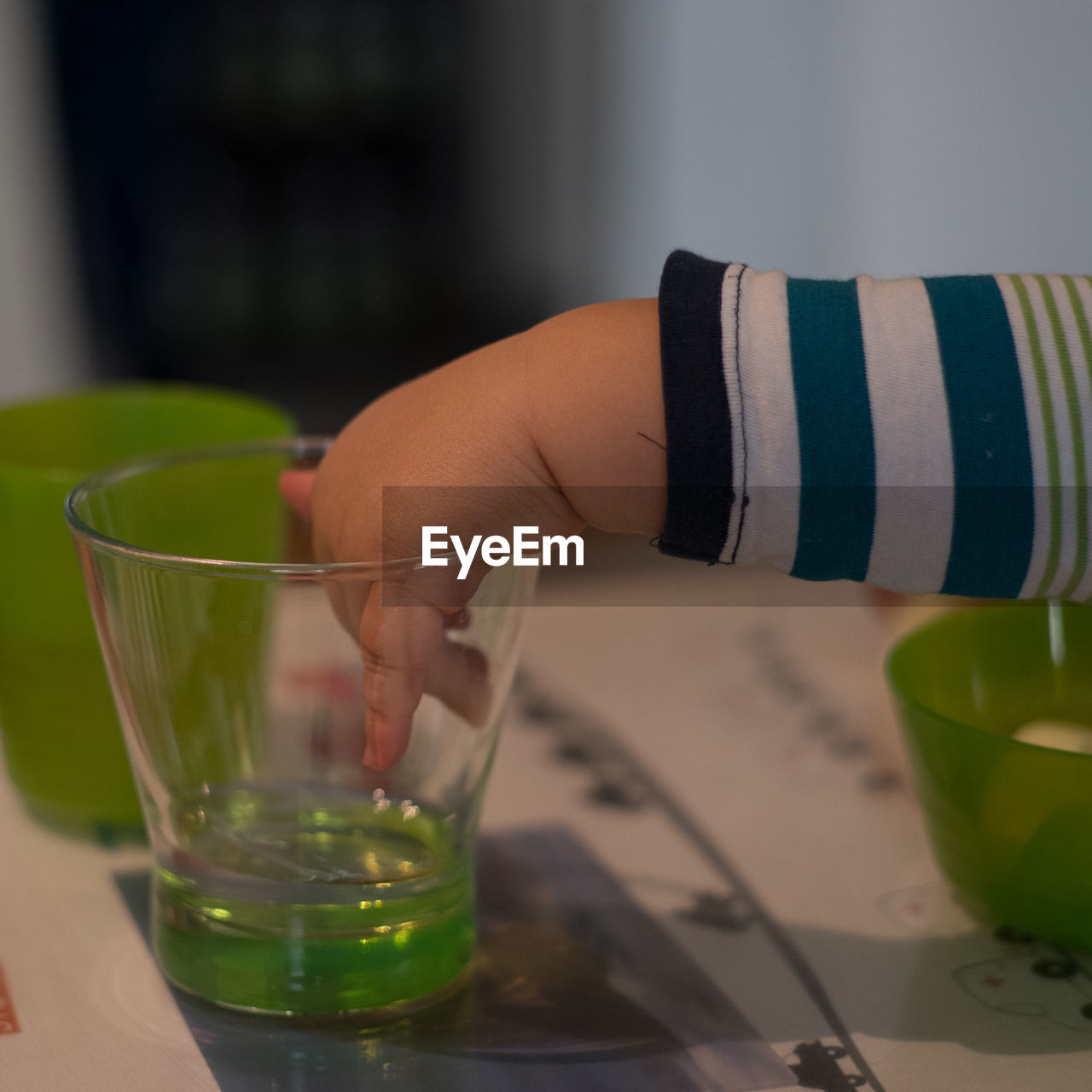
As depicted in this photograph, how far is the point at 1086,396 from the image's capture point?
0.29 metres

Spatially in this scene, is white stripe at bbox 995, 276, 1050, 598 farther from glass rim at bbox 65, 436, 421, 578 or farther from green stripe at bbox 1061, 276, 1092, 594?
glass rim at bbox 65, 436, 421, 578

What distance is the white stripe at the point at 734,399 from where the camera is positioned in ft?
0.95

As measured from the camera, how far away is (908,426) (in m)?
0.29

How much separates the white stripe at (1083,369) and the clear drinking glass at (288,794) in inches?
5.3

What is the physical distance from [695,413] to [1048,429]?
0.27 feet

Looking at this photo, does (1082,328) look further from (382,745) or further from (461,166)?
(461,166)

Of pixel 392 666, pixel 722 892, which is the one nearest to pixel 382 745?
pixel 392 666

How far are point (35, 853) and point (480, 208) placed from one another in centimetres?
107

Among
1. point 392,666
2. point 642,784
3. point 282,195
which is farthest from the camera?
point 282,195

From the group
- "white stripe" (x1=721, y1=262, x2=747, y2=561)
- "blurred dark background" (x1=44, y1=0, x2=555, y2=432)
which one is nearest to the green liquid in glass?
"white stripe" (x1=721, y1=262, x2=747, y2=561)

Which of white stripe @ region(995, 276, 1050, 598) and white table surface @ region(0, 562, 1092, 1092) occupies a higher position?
white stripe @ region(995, 276, 1050, 598)

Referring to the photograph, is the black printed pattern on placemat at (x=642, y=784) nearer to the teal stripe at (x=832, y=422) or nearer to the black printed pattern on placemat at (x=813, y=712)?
the black printed pattern on placemat at (x=813, y=712)

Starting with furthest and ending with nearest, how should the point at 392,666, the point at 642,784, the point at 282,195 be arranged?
the point at 282,195
the point at 642,784
the point at 392,666

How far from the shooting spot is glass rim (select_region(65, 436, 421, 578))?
0.26 metres
